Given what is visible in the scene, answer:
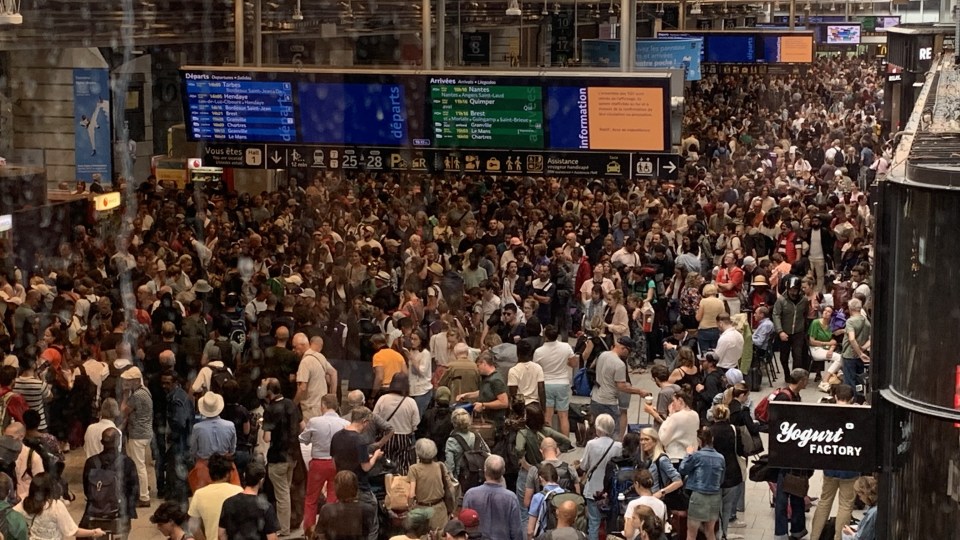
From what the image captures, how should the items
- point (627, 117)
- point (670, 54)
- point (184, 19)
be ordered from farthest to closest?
point (184, 19) → point (670, 54) → point (627, 117)

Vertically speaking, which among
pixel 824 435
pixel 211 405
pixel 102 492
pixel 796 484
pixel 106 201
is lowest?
pixel 796 484

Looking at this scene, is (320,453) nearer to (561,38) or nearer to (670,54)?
(670,54)

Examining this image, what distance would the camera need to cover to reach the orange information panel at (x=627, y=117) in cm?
1673

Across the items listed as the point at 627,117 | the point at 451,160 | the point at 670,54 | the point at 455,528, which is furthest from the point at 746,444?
the point at 670,54

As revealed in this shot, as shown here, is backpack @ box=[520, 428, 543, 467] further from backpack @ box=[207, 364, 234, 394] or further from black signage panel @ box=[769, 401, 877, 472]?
black signage panel @ box=[769, 401, 877, 472]

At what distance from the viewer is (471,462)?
1049cm

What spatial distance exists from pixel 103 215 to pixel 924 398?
1707cm

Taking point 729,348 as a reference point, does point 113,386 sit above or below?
above

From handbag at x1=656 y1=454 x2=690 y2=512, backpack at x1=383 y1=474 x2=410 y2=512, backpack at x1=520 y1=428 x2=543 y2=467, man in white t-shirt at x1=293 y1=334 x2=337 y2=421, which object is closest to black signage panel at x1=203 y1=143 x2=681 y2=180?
man in white t-shirt at x1=293 y1=334 x2=337 y2=421

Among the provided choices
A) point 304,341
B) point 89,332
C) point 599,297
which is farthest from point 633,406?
point 89,332

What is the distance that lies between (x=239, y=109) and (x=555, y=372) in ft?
22.5

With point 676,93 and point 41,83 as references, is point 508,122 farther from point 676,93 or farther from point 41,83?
point 41,83

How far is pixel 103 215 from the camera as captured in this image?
22141 mm

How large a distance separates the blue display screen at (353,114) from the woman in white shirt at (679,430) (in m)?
7.70
